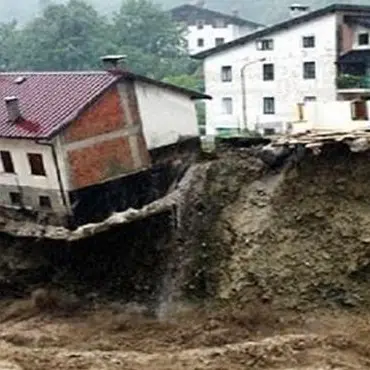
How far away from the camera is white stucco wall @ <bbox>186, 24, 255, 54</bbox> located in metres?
66.4

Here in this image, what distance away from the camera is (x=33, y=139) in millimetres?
25188

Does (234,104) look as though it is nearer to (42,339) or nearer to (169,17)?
(42,339)

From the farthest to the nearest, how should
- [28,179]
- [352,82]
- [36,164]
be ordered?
[352,82] → [28,179] → [36,164]

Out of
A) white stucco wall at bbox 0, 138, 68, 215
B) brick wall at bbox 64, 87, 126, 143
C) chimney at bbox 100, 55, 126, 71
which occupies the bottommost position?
white stucco wall at bbox 0, 138, 68, 215

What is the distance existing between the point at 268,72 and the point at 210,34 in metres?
28.4

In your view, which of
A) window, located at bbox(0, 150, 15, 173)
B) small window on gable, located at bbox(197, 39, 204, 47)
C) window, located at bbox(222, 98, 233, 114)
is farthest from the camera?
small window on gable, located at bbox(197, 39, 204, 47)

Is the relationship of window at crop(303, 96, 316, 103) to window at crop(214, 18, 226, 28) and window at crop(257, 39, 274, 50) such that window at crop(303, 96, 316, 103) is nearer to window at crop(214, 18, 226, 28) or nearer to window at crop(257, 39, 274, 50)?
window at crop(257, 39, 274, 50)

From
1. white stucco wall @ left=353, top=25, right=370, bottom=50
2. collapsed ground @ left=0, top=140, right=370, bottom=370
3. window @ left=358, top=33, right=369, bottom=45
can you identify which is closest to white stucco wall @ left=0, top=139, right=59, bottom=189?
collapsed ground @ left=0, top=140, right=370, bottom=370

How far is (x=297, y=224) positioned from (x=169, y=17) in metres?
46.1

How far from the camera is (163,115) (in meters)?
28.4

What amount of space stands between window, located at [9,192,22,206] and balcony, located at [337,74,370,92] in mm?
16011

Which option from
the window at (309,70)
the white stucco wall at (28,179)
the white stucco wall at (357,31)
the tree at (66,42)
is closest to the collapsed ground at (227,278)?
the white stucco wall at (28,179)

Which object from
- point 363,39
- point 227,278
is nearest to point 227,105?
point 363,39

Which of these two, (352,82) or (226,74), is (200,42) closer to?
(226,74)
